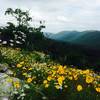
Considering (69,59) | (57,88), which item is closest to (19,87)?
(57,88)

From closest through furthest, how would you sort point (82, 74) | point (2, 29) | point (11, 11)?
point (82, 74) < point (2, 29) < point (11, 11)

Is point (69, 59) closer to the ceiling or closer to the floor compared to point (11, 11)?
closer to the floor

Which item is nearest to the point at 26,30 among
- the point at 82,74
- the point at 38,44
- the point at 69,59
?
the point at 38,44

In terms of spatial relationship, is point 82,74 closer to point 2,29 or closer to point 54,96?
point 54,96

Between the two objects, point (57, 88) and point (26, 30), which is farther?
point (26, 30)

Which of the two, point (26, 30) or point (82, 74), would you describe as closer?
point (82, 74)

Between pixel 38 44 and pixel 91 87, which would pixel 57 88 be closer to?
pixel 91 87

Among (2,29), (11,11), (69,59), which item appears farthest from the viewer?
(11,11)

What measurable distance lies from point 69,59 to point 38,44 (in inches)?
257

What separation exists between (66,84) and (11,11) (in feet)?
81.4

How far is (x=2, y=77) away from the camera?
8.20 m

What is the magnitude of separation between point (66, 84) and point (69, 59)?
15.4 meters

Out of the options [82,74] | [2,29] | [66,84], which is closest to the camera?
[66,84]

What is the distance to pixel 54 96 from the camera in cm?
745
